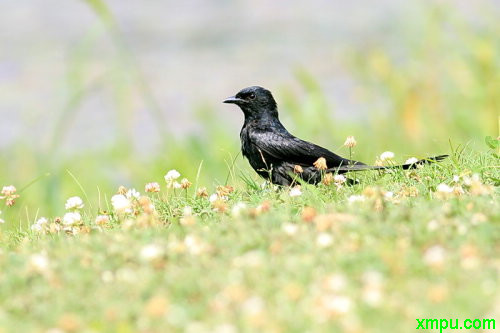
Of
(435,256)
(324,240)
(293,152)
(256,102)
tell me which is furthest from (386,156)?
(435,256)

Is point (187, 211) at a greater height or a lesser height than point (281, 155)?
lesser

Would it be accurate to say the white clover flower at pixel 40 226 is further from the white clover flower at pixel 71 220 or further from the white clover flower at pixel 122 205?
the white clover flower at pixel 122 205

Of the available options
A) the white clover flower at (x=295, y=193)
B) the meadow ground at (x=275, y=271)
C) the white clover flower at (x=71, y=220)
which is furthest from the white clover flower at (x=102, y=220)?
the white clover flower at (x=295, y=193)

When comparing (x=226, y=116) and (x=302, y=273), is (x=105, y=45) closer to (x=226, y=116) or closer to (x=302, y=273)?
(x=226, y=116)

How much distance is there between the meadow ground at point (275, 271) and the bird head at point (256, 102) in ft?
8.47

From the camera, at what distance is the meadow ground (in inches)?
130

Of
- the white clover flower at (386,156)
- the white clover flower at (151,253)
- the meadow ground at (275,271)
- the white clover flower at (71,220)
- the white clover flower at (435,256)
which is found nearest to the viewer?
the meadow ground at (275,271)

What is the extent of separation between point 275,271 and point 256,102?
4047 mm

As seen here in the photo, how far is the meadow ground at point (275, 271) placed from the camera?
3.29m

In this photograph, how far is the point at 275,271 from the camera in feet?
12.1

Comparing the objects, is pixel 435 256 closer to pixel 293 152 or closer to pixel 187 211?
pixel 187 211

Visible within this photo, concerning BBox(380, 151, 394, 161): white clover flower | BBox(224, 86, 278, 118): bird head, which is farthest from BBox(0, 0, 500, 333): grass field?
BBox(224, 86, 278, 118): bird head

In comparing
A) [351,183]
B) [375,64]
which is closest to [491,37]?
[375,64]

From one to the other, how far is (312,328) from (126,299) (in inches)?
33.3
